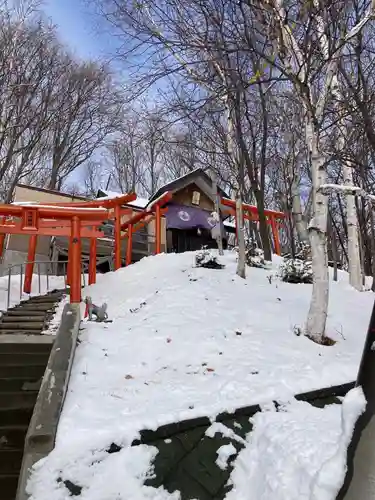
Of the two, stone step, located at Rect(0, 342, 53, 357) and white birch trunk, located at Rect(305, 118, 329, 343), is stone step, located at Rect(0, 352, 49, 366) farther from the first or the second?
white birch trunk, located at Rect(305, 118, 329, 343)

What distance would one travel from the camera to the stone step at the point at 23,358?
574 cm

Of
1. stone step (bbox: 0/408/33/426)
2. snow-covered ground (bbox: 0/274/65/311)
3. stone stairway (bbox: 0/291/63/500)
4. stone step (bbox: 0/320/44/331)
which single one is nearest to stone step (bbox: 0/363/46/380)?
stone stairway (bbox: 0/291/63/500)

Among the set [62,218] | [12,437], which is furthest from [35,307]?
[12,437]

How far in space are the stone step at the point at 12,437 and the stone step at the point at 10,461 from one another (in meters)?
0.08

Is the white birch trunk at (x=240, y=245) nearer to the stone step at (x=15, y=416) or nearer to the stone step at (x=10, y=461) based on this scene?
the stone step at (x=15, y=416)

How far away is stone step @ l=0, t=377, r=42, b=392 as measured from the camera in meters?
5.17

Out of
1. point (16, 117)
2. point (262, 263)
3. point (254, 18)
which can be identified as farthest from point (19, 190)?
point (254, 18)

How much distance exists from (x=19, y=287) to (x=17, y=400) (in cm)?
978

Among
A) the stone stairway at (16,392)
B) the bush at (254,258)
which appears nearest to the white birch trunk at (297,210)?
the bush at (254,258)

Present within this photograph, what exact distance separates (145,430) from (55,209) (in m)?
7.92

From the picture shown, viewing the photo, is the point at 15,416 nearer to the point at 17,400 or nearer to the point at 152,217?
the point at 17,400

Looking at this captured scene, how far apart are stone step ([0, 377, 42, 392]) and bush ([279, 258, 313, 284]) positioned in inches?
266

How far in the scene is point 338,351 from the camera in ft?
19.5

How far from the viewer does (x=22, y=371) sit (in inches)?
218
